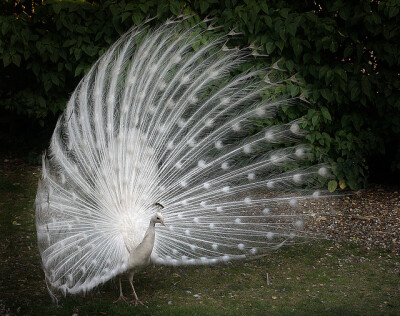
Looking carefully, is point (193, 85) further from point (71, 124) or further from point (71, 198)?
point (71, 198)

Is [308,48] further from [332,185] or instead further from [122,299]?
[122,299]

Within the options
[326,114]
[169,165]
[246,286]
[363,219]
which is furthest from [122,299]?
[326,114]

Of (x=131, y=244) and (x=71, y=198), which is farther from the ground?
(x=71, y=198)

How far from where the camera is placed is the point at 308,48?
22.8 feet

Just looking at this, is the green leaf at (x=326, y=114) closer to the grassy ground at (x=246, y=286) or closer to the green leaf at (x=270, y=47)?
the green leaf at (x=270, y=47)

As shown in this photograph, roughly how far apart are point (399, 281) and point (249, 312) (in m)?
1.55

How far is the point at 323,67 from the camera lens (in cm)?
686

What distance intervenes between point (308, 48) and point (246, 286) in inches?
130

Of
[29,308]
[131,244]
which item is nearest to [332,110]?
[131,244]

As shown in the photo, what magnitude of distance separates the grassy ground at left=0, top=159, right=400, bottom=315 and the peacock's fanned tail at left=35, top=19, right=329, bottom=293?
0.32 m

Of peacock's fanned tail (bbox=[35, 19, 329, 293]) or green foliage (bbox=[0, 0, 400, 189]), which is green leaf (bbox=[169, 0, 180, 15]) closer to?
green foliage (bbox=[0, 0, 400, 189])

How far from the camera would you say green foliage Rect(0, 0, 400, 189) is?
6.70m

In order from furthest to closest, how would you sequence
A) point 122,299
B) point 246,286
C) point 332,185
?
point 332,185, point 246,286, point 122,299

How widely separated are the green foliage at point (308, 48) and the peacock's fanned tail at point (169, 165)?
4.64 feet
